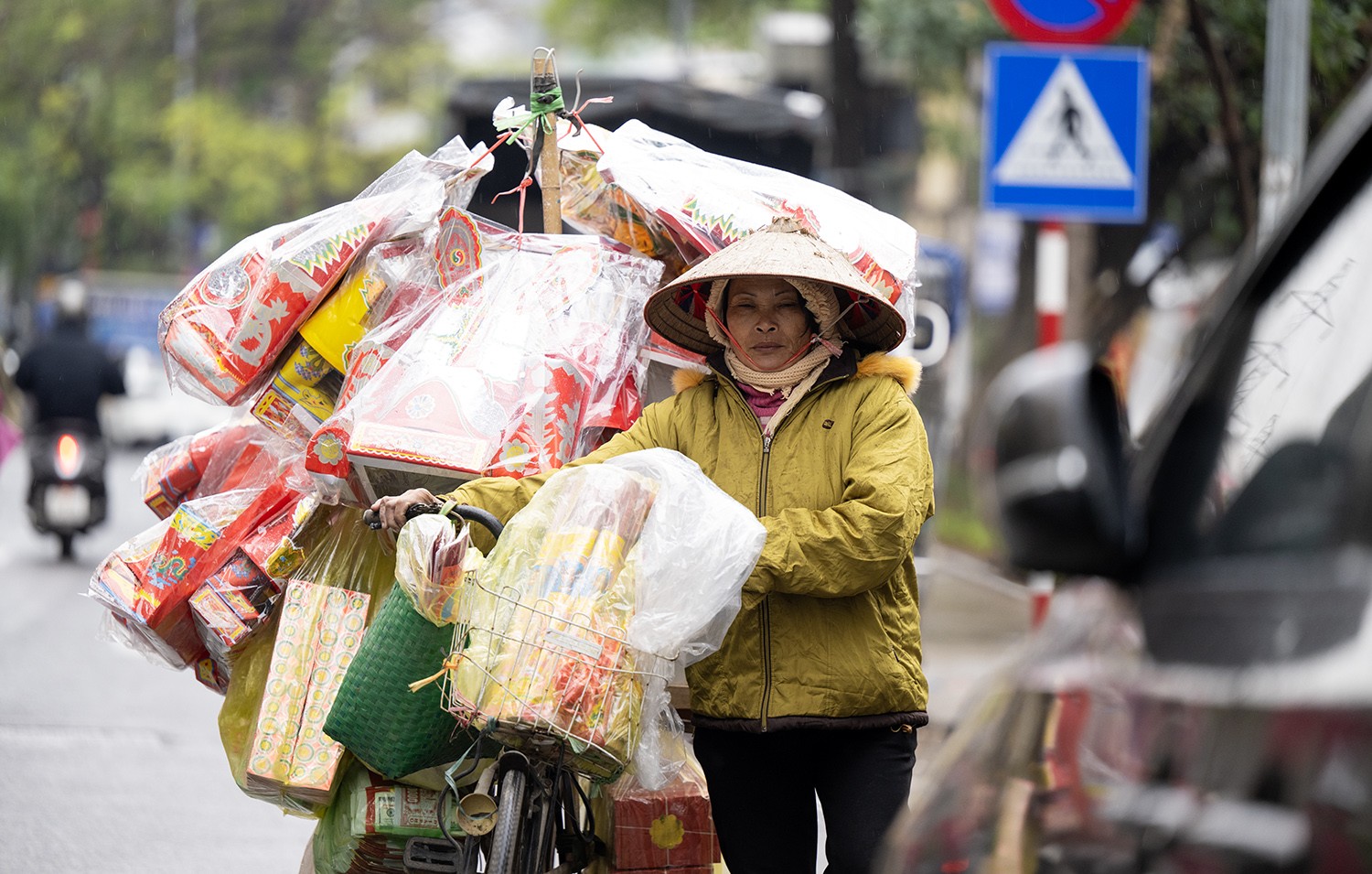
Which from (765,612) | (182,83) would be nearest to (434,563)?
(765,612)

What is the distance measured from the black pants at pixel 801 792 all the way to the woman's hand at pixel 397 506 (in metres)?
0.73

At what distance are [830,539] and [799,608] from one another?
0.78ft

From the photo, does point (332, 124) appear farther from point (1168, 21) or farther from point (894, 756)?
point (894, 756)

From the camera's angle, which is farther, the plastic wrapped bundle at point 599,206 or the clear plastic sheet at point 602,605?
the plastic wrapped bundle at point 599,206

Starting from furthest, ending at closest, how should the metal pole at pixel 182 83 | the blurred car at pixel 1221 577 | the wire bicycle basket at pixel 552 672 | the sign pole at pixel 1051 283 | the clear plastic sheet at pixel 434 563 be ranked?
the metal pole at pixel 182 83 < the sign pole at pixel 1051 283 < the clear plastic sheet at pixel 434 563 < the wire bicycle basket at pixel 552 672 < the blurred car at pixel 1221 577

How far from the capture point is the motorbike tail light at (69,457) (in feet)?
44.2

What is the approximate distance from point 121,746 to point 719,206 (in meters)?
4.42

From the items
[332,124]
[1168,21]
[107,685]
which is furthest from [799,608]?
[332,124]

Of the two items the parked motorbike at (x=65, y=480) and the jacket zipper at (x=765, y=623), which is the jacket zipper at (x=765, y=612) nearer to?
the jacket zipper at (x=765, y=623)

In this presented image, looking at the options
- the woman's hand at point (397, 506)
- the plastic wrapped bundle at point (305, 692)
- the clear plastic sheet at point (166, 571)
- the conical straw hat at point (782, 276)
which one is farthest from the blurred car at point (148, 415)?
the woman's hand at point (397, 506)

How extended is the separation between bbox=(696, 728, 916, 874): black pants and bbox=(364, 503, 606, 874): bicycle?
0.29 meters

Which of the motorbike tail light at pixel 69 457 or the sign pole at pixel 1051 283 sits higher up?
the sign pole at pixel 1051 283

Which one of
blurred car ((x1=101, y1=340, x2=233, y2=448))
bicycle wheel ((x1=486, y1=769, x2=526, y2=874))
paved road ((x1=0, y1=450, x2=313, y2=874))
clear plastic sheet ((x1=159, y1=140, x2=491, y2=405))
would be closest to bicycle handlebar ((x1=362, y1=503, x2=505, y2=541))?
bicycle wheel ((x1=486, y1=769, x2=526, y2=874))

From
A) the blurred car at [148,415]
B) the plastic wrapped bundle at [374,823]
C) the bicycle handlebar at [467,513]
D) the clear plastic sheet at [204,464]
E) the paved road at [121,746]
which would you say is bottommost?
the blurred car at [148,415]
